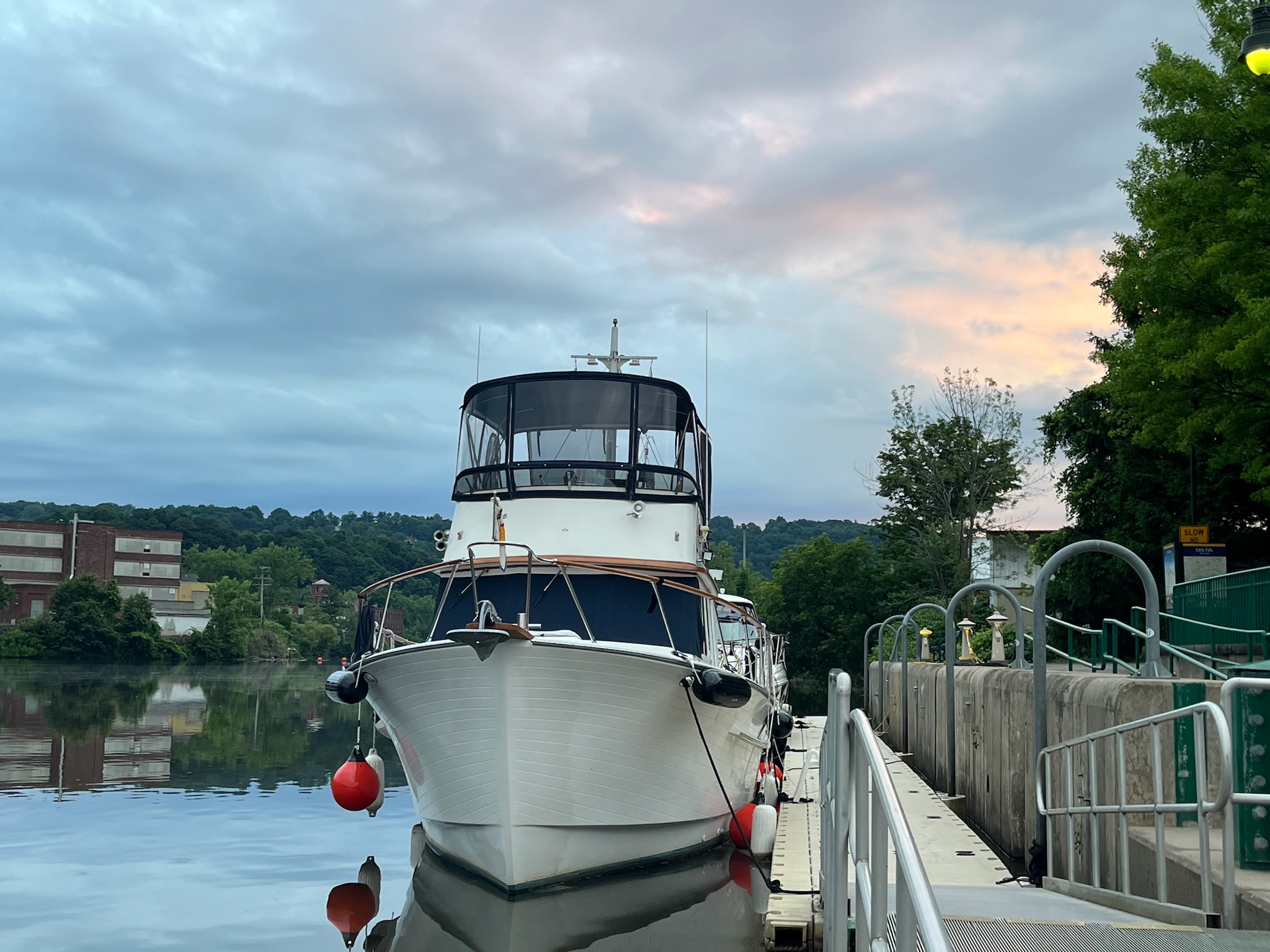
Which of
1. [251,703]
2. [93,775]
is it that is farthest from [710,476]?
[251,703]

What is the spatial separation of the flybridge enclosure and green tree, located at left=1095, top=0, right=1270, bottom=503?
793 cm

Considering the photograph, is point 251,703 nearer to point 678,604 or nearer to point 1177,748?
point 678,604

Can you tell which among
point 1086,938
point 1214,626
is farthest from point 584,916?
point 1086,938

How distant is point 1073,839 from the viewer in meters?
7.95

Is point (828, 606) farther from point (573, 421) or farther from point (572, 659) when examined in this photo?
point (572, 659)

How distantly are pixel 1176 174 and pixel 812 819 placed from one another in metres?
12.2

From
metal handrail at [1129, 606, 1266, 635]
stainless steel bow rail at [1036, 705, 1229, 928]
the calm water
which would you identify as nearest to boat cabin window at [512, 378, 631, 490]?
the calm water

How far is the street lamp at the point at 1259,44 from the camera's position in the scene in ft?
35.8

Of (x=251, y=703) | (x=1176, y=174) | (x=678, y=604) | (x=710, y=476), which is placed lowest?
(x=251, y=703)

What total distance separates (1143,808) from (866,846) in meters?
1.87

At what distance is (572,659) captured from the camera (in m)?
11.6

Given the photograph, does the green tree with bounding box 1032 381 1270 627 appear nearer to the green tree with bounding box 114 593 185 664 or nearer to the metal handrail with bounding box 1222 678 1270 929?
the metal handrail with bounding box 1222 678 1270 929

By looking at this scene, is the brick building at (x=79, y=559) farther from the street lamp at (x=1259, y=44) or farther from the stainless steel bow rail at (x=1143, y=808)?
the stainless steel bow rail at (x=1143, y=808)

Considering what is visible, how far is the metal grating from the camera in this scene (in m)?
4.64
